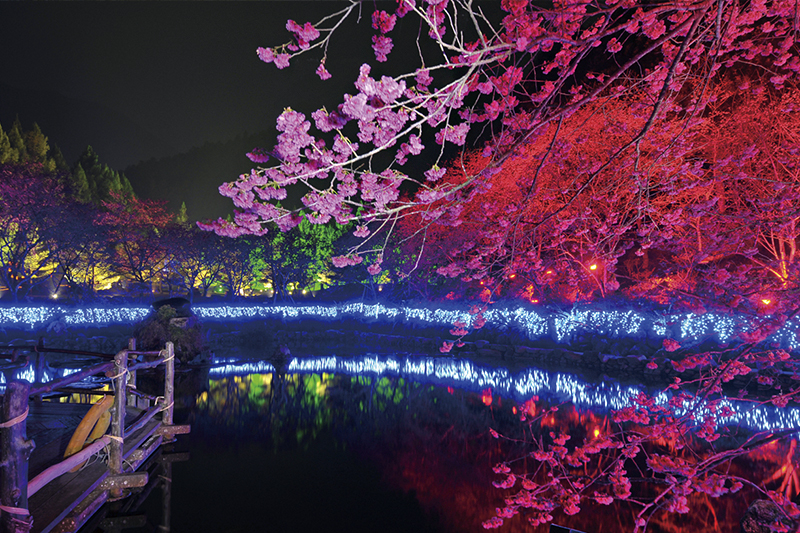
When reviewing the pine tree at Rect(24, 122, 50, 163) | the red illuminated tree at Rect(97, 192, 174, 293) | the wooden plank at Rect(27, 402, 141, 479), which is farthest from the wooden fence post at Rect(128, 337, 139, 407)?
the pine tree at Rect(24, 122, 50, 163)

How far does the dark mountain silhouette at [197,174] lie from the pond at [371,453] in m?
49.0

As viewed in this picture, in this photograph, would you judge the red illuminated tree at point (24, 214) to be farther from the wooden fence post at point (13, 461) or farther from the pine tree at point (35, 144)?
the pine tree at point (35, 144)

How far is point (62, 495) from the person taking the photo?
471 centimetres

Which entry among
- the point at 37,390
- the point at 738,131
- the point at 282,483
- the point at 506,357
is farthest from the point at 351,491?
the point at 738,131

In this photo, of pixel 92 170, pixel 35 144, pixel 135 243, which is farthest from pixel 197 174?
pixel 135 243

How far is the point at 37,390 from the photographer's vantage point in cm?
367

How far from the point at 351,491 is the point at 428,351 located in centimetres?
1412

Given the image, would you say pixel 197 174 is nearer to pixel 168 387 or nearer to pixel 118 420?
pixel 168 387

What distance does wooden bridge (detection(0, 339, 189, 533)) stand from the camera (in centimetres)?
339

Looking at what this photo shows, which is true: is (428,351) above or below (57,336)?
below

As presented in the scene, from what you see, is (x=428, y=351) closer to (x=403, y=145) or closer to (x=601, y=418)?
(x=601, y=418)

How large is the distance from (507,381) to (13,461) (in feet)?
45.7

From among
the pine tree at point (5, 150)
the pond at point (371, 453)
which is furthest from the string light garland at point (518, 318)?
the pine tree at point (5, 150)

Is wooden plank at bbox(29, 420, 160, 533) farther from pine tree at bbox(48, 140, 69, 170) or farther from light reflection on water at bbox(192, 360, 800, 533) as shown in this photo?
pine tree at bbox(48, 140, 69, 170)
